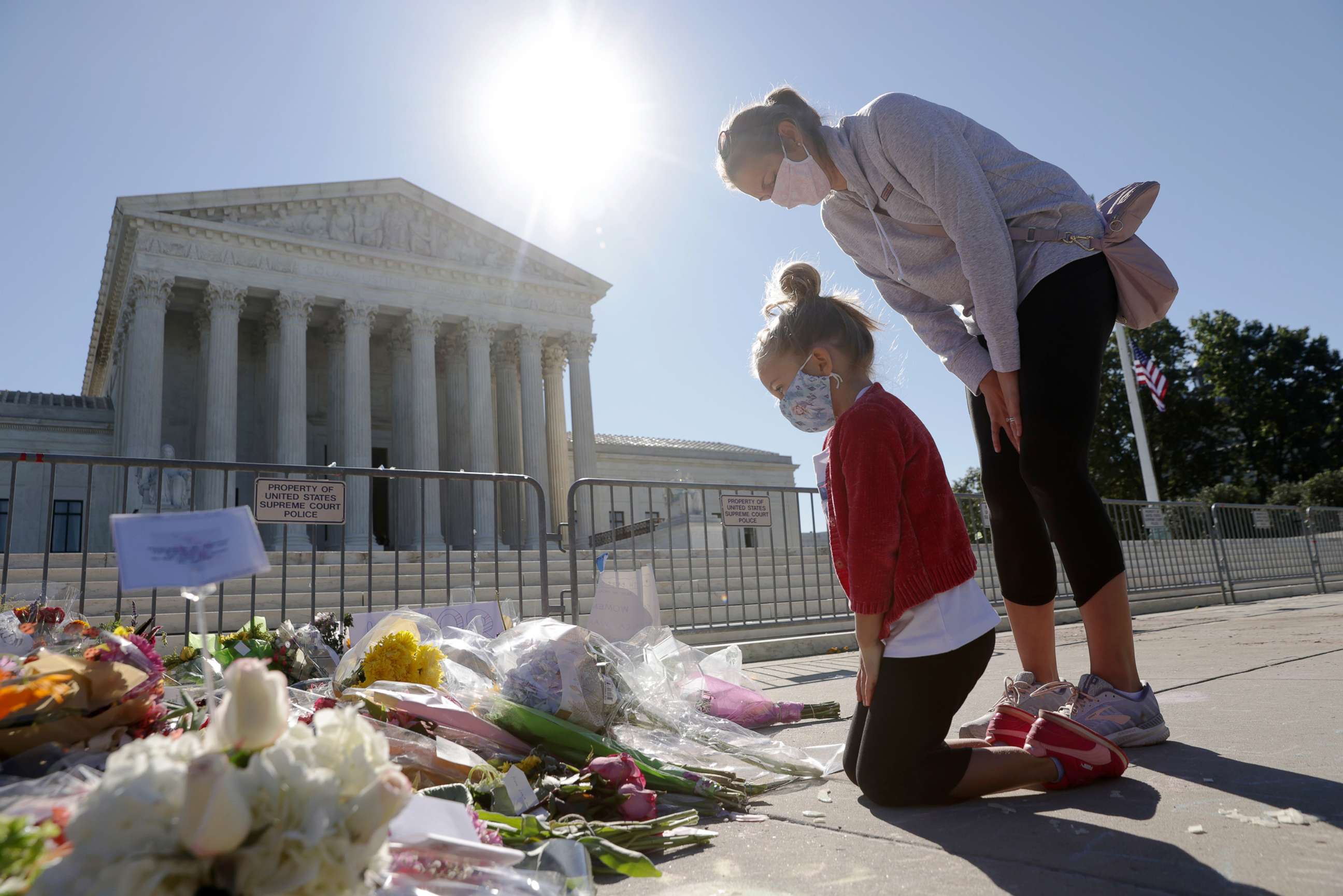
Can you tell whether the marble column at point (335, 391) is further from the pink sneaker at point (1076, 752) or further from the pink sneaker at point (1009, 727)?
the pink sneaker at point (1076, 752)

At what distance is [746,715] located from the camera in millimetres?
3436

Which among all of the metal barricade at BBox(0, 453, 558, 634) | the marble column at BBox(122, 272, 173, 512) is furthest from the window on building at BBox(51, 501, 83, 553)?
the marble column at BBox(122, 272, 173, 512)

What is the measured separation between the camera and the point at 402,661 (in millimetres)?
2453

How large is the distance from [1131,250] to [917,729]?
1577 mm

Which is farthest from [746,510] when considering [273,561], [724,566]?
[273,561]

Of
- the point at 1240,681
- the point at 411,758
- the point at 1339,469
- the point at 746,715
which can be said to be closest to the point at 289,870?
the point at 411,758

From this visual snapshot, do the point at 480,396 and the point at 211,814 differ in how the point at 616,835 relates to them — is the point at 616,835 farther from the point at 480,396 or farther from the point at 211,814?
the point at 480,396

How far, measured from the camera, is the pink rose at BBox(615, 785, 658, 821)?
186 cm

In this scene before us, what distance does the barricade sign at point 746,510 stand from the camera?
757 centimetres

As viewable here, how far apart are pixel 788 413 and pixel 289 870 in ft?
6.17

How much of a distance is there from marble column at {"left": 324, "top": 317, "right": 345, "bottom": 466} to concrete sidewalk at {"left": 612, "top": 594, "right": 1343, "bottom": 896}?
82.9 feet

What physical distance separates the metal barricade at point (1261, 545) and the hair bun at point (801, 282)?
41.6 ft

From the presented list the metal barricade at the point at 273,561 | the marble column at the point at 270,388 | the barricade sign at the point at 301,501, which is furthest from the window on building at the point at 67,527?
the barricade sign at the point at 301,501

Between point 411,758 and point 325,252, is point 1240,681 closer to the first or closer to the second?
point 411,758
